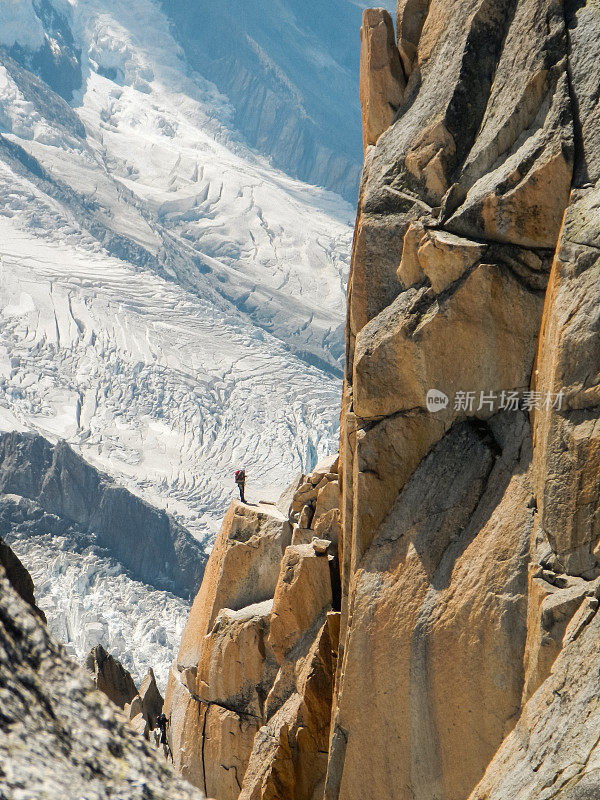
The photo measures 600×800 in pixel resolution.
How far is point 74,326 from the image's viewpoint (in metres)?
84.6

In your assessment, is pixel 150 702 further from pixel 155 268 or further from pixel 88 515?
pixel 155 268

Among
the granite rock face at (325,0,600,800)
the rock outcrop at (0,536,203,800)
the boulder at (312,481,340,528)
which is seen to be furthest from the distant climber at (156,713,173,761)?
the rock outcrop at (0,536,203,800)

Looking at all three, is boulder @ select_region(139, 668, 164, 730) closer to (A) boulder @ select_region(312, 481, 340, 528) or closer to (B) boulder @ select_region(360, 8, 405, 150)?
(A) boulder @ select_region(312, 481, 340, 528)

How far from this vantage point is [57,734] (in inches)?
92.2

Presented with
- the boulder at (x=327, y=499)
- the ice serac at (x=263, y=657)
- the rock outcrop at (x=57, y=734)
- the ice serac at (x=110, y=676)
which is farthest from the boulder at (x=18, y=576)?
the ice serac at (x=110, y=676)

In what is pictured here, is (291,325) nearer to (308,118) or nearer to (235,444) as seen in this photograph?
(235,444)

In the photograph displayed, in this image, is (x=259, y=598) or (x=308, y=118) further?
(x=308, y=118)

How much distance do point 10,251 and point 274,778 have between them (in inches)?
3483

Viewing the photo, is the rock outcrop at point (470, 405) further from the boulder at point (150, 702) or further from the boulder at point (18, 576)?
the boulder at point (150, 702)

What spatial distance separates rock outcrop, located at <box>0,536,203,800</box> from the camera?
2180 mm

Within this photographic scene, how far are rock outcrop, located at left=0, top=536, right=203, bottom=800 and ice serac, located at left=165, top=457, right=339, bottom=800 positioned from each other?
7.75 m

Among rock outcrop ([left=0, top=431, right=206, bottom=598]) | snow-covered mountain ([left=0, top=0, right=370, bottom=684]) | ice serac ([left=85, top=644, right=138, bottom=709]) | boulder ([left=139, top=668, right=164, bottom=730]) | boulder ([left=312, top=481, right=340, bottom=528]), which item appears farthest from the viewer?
snow-covered mountain ([left=0, top=0, right=370, bottom=684])

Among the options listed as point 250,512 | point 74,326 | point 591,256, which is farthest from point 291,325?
point 591,256

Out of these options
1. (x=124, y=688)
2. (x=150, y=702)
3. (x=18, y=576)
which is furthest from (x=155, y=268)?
(x=18, y=576)
